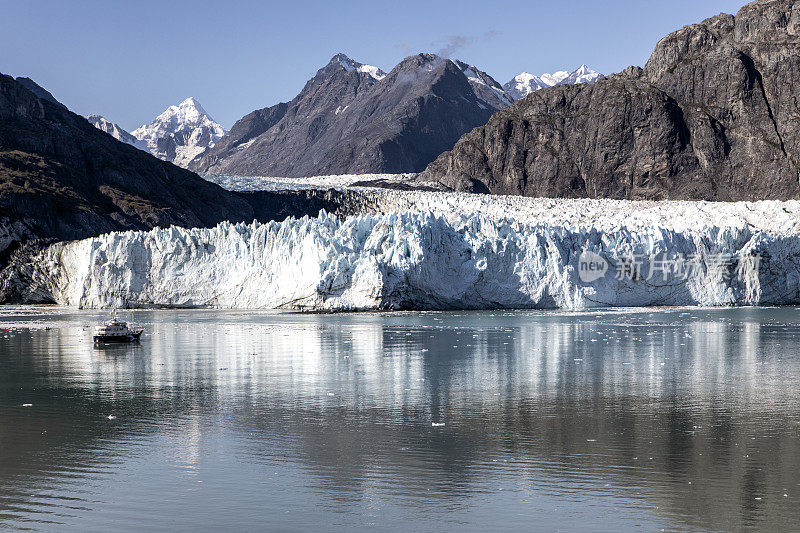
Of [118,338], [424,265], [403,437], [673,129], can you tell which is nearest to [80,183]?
[424,265]

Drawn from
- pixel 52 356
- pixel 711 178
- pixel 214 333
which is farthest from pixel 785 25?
pixel 52 356

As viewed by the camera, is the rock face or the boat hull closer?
the boat hull

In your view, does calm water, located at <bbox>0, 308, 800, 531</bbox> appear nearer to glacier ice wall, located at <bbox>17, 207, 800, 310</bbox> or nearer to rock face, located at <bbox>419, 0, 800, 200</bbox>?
glacier ice wall, located at <bbox>17, 207, 800, 310</bbox>

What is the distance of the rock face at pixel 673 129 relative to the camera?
334 ft

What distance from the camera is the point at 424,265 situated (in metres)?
40.9

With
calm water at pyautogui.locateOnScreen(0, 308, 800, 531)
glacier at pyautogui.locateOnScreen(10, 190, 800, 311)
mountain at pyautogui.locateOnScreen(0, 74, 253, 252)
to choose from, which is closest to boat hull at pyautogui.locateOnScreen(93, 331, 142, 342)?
calm water at pyautogui.locateOnScreen(0, 308, 800, 531)

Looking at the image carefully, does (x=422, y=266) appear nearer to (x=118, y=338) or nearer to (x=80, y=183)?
(x=118, y=338)

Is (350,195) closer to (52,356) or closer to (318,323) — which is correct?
(318,323)

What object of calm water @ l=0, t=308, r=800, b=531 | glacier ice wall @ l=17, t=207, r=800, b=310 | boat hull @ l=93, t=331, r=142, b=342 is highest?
glacier ice wall @ l=17, t=207, r=800, b=310

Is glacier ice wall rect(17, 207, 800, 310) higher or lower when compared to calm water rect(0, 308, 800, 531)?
higher

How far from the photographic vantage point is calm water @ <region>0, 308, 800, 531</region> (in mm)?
9461

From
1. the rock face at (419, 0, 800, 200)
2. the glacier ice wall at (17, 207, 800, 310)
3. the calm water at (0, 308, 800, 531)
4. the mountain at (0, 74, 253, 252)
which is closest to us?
the calm water at (0, 308, 800, 531)

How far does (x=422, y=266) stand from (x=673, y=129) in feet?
246

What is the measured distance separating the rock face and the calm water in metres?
82.2
